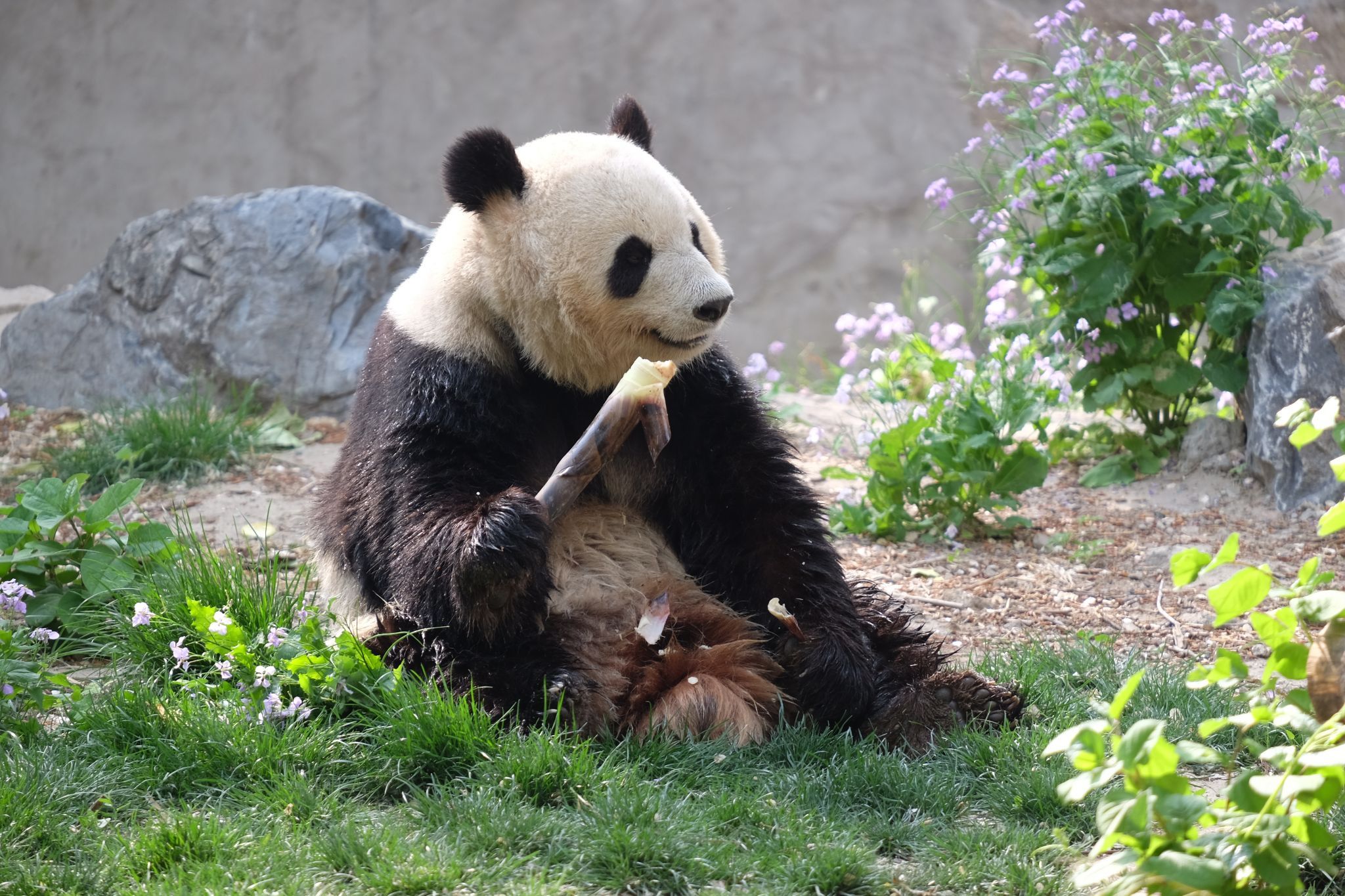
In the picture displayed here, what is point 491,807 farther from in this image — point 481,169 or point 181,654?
point 481,169

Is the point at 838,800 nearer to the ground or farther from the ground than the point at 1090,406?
nearer to the ground

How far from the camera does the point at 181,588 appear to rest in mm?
3477

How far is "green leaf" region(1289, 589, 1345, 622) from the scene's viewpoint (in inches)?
81.9

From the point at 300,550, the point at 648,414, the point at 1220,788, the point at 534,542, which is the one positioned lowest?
the point at 300,550

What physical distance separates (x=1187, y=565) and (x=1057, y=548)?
2.76 metres

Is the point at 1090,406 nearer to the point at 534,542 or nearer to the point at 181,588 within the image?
the point at 534,542


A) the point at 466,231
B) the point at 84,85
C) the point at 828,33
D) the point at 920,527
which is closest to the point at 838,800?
the point at 466,231

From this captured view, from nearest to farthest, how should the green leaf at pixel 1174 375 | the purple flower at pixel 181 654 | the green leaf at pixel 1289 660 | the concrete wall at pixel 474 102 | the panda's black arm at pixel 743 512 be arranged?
the green leaf at pixel 1289 660, the purple flower at pixel 181 654, the panda's black arm at pixel 743 512, the green leaf at pixel 1174 375, the concrete wall at pixel 474 102

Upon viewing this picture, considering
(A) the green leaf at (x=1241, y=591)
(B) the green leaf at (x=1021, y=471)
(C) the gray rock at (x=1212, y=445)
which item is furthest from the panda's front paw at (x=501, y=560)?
(C) the gray rock at (x=1212, y=445)

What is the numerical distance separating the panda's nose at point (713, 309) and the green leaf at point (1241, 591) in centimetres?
146

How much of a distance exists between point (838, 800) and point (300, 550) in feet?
8.55

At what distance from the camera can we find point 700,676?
3.15 metres

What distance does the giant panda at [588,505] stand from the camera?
307 centimetres

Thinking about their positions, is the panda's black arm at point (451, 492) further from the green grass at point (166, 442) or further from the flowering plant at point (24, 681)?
the green grass at point (166, 442)
